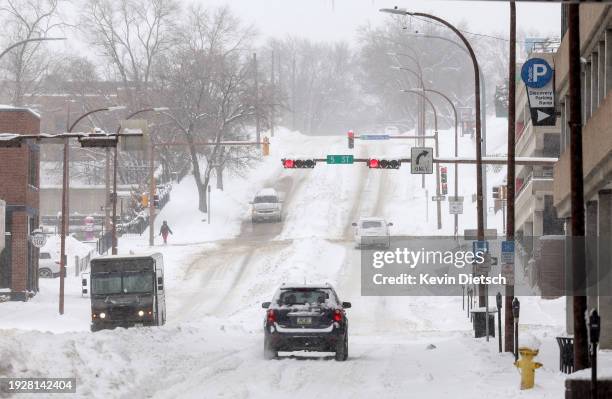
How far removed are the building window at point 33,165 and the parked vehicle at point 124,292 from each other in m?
19.8

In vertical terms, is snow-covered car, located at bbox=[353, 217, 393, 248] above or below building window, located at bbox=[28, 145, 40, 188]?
below

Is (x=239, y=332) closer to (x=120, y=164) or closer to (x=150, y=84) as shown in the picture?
(x=120, y=164)

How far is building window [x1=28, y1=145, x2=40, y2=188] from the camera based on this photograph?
5772cm

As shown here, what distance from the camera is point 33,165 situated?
58.8 m

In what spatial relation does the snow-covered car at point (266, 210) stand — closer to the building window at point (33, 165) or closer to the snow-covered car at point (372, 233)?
the snow-covered car at point (372, 233)

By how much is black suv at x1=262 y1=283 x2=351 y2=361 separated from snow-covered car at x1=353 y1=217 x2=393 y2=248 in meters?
37.8

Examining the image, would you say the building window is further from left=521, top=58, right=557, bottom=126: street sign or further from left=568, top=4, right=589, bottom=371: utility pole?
left=568, top=4, right=589, bottom=371: utility pole

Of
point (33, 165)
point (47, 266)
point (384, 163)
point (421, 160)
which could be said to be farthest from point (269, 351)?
point (47, 266)

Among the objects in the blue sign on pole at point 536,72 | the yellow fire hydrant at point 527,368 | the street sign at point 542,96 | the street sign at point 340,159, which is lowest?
the yellow fire hydrant at point 527,368

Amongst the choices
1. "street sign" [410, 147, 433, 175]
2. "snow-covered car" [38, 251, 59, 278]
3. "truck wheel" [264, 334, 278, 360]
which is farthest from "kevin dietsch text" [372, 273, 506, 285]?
"truck wheel" [264, 334, 278, 360]

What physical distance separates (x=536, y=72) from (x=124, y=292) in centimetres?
1710

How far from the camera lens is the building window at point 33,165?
5772 centimetres

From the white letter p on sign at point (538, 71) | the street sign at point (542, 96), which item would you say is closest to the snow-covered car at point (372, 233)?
the street sign at point (542, 96)

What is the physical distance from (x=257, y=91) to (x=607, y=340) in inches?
2431
